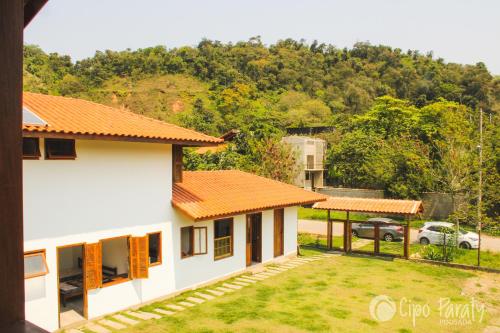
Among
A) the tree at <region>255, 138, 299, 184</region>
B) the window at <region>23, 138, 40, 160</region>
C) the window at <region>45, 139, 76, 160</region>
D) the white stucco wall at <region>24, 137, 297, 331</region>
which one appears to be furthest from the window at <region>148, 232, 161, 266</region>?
the tree at <region>255, 138, 299, 184</region>

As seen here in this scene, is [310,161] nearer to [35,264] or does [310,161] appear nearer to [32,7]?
[35,264]

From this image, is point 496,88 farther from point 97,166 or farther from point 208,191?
Answer: point 97,166

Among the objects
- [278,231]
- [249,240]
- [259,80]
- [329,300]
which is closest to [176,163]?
[249,240]

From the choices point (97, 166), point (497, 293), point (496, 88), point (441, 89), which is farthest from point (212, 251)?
point (496, 88)

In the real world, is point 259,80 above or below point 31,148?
above

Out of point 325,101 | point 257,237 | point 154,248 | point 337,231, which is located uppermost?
point 325,101

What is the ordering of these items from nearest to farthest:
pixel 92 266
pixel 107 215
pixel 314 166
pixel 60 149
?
pixel 60 149 → pixel 92 266 → pixel 107 215 → pixel 314 166

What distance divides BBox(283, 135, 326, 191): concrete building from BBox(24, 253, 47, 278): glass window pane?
1360 inches

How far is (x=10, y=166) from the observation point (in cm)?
92

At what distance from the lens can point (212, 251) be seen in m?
14.7

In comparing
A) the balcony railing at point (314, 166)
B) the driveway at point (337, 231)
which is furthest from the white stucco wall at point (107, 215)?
the balcony railing at point (314, 166)

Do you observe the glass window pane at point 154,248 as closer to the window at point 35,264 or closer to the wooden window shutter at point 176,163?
the wooden window shutter at point 176,163

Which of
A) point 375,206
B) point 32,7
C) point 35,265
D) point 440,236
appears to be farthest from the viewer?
point 440,236

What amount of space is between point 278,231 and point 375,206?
477 centimetres
